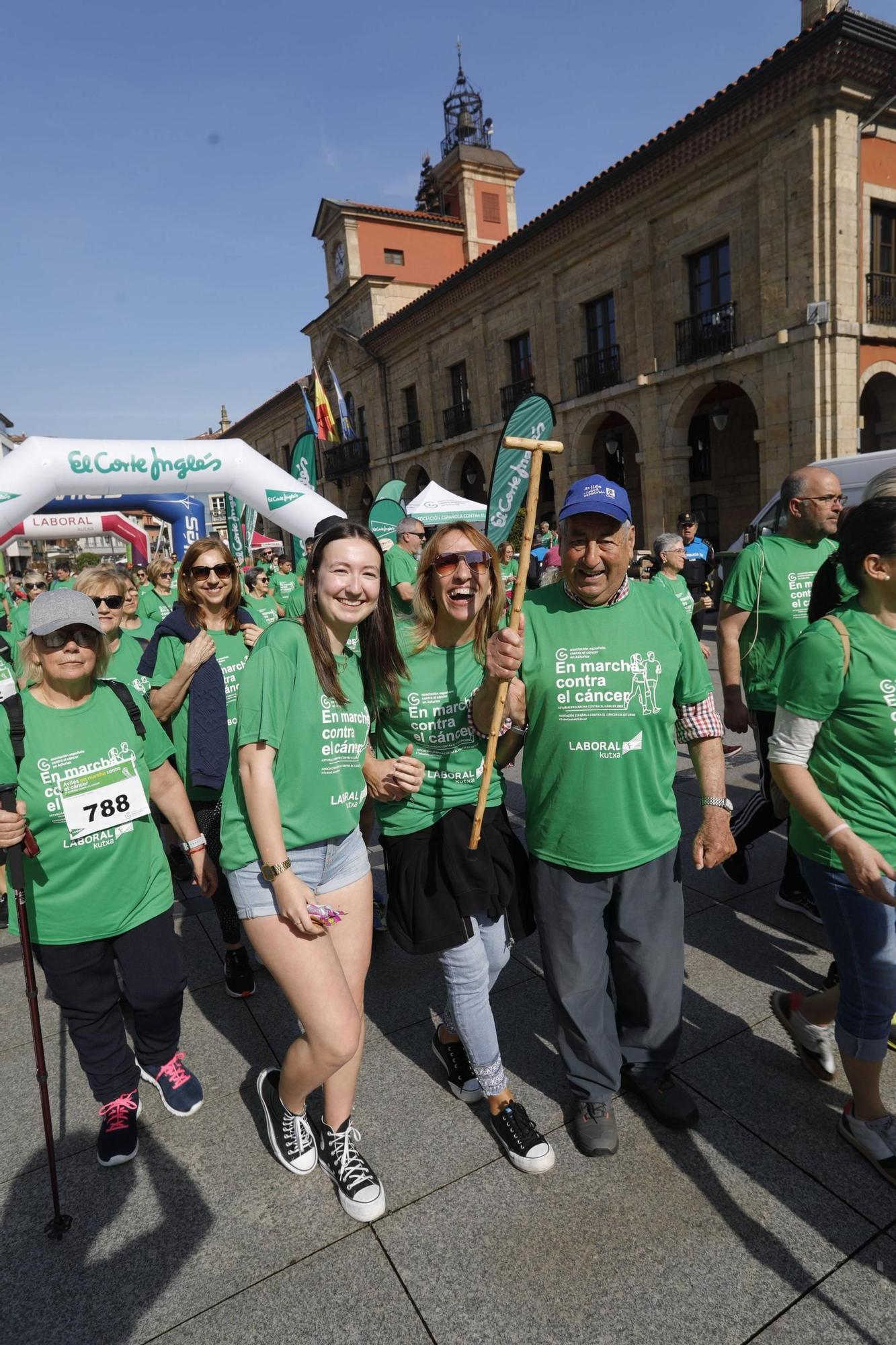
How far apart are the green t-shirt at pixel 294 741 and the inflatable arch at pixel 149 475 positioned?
4.84 metres

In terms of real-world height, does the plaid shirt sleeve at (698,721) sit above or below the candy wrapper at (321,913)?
above

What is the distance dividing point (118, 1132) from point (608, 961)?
1748mm

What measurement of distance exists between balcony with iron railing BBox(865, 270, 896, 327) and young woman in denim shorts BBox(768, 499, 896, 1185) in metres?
14.0

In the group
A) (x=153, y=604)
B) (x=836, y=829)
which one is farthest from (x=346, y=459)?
(x=836, y=829)

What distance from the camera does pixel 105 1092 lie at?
2.57m

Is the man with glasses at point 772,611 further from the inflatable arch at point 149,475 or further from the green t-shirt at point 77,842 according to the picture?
the inflatable arch at point 149,475

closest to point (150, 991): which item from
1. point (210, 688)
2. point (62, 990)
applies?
point (62, 990)

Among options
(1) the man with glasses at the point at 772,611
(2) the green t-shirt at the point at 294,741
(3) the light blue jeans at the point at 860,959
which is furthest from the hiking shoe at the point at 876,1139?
(2) the green t-shirt at the point at 294,741

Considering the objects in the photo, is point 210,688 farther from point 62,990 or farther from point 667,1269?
point 667,1269

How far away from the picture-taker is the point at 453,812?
96.3 inches

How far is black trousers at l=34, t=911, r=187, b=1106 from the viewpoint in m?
2.48

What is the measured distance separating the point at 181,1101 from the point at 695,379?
1624 cm

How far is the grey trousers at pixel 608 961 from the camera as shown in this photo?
2.38 metres

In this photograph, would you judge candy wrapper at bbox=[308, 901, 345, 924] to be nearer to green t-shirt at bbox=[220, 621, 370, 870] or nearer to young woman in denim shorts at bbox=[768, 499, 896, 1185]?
green t-shirt at bbox=[220, 621, 370, 870]
